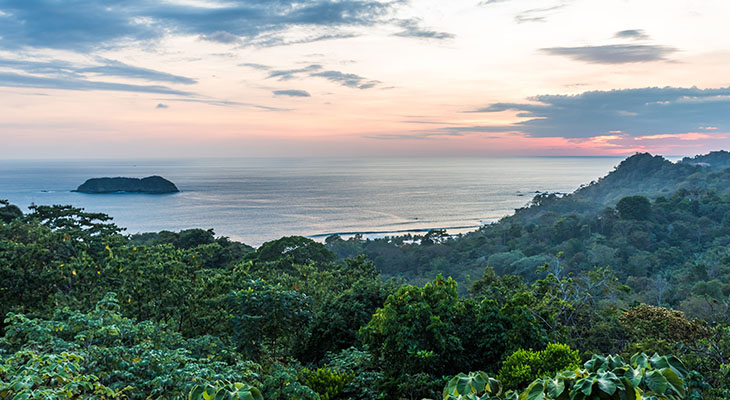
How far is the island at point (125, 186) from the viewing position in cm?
9200

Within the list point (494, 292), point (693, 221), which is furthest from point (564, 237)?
point (494, 292)

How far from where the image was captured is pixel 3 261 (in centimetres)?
973

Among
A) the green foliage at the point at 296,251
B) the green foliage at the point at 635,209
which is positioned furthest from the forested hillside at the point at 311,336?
the green foliage at the point at 635,209

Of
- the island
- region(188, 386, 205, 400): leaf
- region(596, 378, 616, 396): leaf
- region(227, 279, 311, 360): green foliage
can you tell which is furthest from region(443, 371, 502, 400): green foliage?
the island

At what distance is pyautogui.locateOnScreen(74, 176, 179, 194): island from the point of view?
9200cm

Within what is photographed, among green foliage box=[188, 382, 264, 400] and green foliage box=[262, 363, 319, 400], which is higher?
green foliage box=[188, 382, 264, 400]

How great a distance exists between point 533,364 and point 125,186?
10122 cm

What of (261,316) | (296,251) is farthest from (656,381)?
(296,251)

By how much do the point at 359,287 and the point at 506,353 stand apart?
5.00 meters

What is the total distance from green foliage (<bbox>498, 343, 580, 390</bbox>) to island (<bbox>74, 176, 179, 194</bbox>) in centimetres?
9690

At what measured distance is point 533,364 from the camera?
6.74 m

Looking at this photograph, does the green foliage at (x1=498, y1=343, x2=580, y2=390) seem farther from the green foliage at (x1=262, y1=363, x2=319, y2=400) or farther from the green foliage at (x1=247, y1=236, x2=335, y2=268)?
the green foliage at (x1=247, y1=236, x2=335, y2=268)

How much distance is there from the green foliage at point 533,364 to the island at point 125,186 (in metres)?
96.9

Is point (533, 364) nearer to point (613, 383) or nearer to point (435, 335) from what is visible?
point (435, 335)
